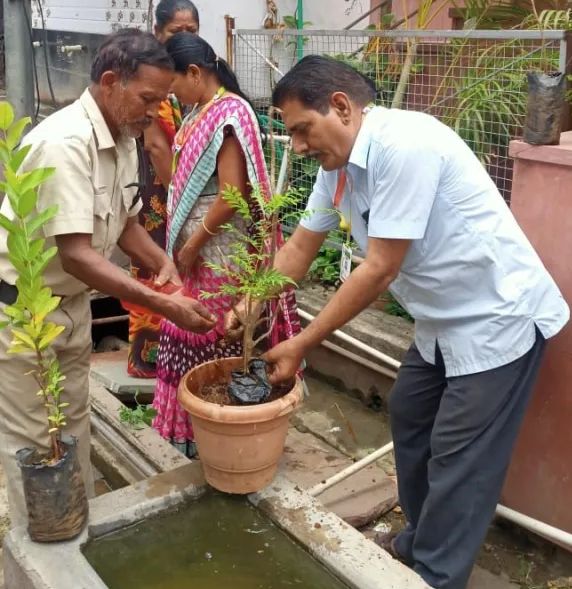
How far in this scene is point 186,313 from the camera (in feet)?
8.30

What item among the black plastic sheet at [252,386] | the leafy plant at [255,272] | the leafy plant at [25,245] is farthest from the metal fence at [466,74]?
the leafy plant at [25,245]

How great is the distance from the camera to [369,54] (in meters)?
5.10

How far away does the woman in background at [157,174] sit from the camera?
371 cm

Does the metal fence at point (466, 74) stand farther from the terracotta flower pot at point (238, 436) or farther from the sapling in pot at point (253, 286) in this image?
the terracotta flower pot at point (238, 436)

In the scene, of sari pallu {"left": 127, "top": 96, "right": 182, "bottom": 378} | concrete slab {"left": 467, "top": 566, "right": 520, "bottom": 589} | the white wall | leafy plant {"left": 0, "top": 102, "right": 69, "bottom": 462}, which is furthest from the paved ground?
the white wall

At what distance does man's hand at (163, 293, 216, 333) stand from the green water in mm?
616

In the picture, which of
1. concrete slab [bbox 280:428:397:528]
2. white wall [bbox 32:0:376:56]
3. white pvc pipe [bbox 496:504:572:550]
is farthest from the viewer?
white wall [bbox 32:0:376:56]

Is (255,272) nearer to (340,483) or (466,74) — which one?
(340,483)

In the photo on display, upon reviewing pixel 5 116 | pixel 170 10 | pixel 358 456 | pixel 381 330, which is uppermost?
pixel 170 10

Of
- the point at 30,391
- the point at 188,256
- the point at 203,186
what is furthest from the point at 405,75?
the point at 30,391

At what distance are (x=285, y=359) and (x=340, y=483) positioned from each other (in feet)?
4.50

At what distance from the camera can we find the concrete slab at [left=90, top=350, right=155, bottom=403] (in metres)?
4.16

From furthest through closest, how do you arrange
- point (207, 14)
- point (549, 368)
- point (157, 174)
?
point (207, 14) < point (157, 174) < point (549, 368)

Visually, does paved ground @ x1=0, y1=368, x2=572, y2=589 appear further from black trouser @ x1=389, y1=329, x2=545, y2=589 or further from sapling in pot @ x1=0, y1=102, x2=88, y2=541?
sapling in pot @ x1=0, y1=102, x2=88, y2=541
